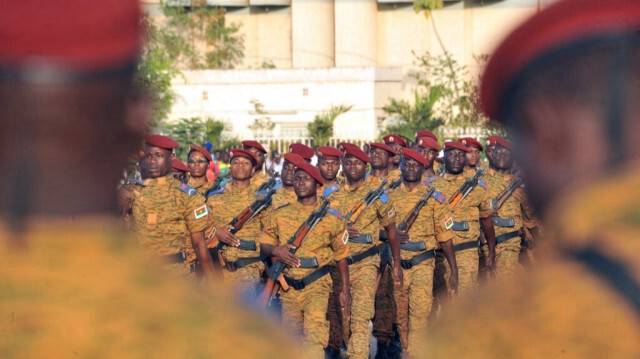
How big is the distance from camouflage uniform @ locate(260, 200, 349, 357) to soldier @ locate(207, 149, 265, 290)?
1.43 m

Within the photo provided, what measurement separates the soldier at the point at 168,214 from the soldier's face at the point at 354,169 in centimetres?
191

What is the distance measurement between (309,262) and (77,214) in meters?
6.79

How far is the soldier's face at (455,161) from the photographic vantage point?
11516 mm

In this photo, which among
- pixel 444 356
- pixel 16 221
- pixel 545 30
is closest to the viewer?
pixel 16 221

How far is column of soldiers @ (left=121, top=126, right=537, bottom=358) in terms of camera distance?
8.38m

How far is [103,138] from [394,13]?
4668cm

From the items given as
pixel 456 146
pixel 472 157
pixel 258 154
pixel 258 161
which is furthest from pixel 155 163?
pixel 472 157

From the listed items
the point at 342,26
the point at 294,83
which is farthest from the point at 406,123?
the point at 342,26

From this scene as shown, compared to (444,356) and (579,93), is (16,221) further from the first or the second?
(579,93)

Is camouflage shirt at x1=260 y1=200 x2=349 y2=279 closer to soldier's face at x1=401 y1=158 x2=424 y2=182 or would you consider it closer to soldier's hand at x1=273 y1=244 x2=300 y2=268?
soldier's hand at x1=273 y1=244 x2=300 y2=268

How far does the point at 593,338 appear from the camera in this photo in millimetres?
1570

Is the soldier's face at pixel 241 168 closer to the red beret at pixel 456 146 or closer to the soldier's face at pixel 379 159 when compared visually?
the soldier's face at pixel 379 159

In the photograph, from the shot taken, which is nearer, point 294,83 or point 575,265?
point 575,265

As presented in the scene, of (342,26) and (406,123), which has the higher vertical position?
(342,26)
